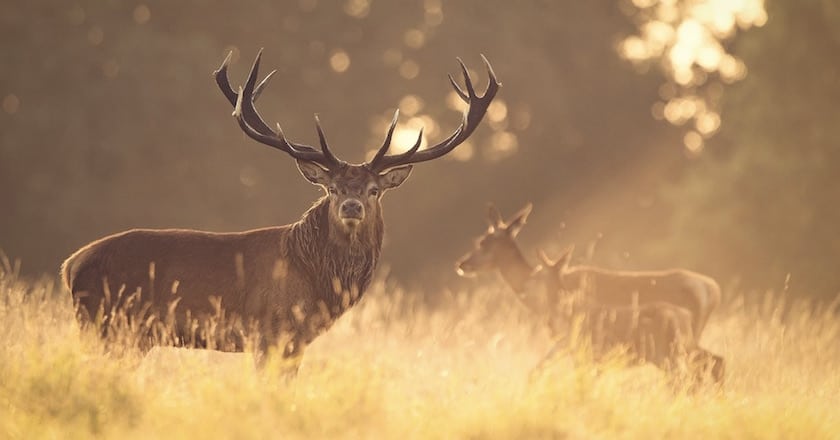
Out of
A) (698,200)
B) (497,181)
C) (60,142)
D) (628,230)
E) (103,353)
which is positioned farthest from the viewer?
(497,181)

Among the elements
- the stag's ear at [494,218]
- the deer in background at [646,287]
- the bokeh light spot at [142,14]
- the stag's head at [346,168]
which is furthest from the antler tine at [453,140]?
the bokeh light spot at [142,14]

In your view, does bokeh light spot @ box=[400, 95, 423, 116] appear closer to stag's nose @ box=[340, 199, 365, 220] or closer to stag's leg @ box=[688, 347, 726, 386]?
stag's leg @ box=[688, 347, 726, 386]

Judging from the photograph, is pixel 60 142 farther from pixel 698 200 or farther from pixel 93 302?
pixel 93 302

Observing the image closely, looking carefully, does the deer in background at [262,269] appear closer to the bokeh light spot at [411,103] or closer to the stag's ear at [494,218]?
the stag's ear at [494,218]

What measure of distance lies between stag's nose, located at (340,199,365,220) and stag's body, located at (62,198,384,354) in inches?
10.3

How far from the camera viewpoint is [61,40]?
2231 cm

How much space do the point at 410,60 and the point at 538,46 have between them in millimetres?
3069

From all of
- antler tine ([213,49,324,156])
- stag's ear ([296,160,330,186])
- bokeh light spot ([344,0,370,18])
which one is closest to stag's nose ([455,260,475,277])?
antler tine ([213,49,324,156])

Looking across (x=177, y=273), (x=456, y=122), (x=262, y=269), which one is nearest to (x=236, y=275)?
(x=262, y=269)

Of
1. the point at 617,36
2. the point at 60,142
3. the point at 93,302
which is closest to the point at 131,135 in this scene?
the point at 60,142

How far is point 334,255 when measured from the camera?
7617 millimetres

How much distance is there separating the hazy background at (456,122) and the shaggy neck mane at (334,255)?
1019 centimetres

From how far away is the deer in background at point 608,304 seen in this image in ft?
30.4

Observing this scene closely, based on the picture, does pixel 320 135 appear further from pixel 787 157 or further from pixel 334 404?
pixel 787 157
